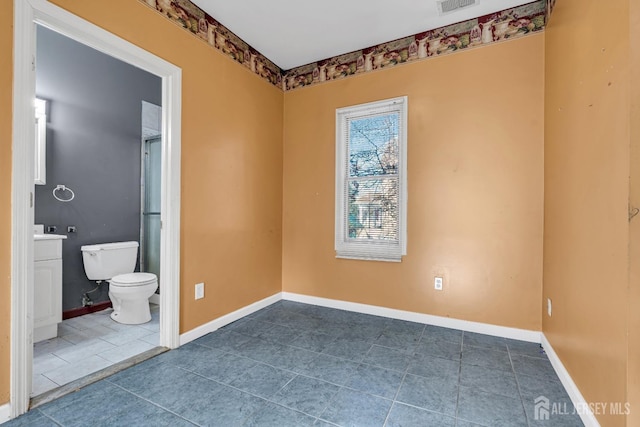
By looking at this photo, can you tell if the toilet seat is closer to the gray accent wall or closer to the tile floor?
the tile floor

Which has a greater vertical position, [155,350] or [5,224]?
[5,224]

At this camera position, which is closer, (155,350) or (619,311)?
(619,311)

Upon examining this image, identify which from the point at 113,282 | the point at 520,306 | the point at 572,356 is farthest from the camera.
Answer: the point at 113,282

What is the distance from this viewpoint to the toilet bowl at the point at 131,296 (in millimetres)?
2672

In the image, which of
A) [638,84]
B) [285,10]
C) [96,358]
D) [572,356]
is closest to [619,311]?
[572,356]

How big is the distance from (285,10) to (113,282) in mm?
2837

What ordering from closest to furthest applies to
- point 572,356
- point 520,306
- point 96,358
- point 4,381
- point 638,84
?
1. point 638,84
2. point 4,381
3. point 572,356
4. point 96,358
5. point 520,306

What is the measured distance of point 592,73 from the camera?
4.76ft

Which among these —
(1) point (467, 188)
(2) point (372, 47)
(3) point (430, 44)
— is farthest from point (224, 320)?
(3) point (430, 44)

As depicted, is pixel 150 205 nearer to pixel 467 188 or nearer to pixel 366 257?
pixel 366 257

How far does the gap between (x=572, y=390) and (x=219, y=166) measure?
9.59 feet

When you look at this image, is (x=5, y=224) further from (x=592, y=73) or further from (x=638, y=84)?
(x=592, y=73)

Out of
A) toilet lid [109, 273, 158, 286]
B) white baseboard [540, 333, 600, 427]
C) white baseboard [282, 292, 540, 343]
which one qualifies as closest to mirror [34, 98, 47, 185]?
toilet lid [109, 273, 158, 286]

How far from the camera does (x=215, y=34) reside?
8.59 feet
